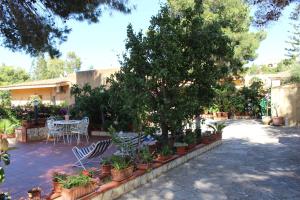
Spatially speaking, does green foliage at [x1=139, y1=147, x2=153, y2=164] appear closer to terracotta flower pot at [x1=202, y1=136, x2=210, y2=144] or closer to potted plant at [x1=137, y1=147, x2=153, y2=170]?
potted plant at [x1=137, y1=147, x2=153, y2=170]

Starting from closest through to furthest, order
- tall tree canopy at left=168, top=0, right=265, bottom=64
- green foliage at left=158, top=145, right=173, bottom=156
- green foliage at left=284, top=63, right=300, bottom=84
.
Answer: green foliage at left=158, top=145, right=173, bottom=156 → green foliage at left=284, top=63, right=300, bottom=84 → tall tree canopy at left=168, top=0, right=265, bottom=64

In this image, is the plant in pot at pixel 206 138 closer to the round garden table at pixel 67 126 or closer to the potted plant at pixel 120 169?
the round garden table at pixel 67 126

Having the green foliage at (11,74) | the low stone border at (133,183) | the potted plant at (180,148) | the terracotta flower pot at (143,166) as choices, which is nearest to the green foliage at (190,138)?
the low stone border at (133,183)

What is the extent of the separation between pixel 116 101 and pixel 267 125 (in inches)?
500

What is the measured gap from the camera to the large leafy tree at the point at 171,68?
8.55 meters

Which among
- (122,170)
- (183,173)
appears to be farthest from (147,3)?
(122,170)

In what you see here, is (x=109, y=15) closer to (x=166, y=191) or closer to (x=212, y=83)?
(x=212, y=83)

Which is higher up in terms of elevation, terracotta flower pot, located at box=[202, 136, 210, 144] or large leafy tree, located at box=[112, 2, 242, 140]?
large leafy tree, located at box=[112, 2, 242, 140]

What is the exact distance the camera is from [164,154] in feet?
28.9

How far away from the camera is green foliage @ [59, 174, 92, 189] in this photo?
5539mm

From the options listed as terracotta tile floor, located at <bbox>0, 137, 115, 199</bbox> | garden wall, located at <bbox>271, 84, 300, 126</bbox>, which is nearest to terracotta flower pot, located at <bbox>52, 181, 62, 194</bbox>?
terracotta tile floor, located at <bbox>0, 137, 115, 199</bbox>

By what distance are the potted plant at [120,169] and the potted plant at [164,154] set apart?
1468 millimetres

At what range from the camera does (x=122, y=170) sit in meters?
6.79

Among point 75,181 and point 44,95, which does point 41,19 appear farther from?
point 44,95
